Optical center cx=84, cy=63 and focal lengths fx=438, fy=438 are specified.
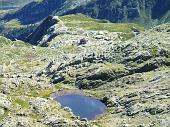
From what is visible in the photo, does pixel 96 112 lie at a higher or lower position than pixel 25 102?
lower

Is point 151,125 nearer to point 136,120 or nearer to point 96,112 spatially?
point 136,120

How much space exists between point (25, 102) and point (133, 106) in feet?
146

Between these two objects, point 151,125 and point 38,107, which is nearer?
point 151,125

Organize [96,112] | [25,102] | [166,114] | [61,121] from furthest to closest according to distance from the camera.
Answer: [96,112] < [25,102] < [166,114] < [61,121]

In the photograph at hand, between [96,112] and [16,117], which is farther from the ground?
[16,117]

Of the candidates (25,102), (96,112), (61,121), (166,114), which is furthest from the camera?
(96,112)

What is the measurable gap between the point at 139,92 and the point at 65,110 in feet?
125

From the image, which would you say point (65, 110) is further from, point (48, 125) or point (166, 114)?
point (166, 114)

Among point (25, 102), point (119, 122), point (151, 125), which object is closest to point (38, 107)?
point (25, 102)

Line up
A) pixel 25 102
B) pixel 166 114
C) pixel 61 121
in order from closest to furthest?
1. pixel 61 121
2. pixel 166 114
3. pixel 25 102

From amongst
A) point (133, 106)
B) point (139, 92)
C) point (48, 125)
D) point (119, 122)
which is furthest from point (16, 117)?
point (139, 92)

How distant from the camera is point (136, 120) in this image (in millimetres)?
165000

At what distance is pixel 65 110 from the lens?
7136 inches

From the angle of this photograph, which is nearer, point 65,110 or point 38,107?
point 38,107
